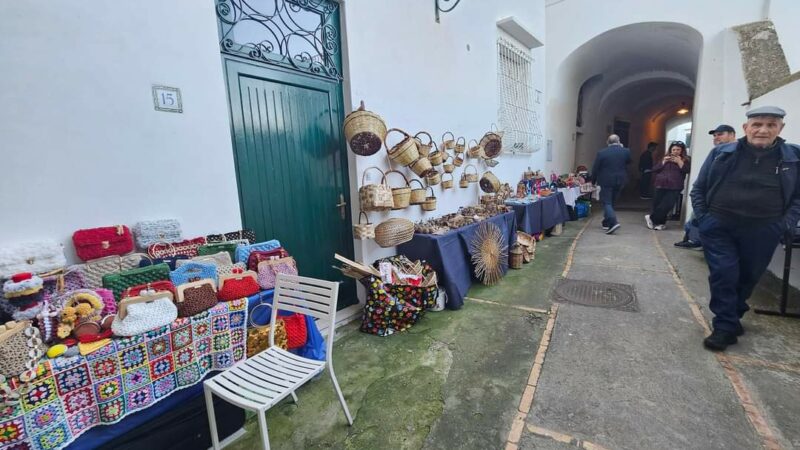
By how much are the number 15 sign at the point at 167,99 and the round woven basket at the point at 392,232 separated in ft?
5.42

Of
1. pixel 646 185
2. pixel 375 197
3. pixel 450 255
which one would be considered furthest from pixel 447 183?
pixel 646 185

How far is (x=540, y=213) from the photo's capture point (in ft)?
18.2

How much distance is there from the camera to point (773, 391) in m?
1.88

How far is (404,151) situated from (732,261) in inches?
101

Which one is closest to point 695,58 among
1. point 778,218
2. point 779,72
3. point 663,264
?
point 779,72

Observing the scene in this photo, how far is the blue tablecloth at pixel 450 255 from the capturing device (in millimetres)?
3164

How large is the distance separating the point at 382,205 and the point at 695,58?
830 cm

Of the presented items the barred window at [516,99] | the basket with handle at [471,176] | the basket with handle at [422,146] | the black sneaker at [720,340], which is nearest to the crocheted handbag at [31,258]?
the basket with handle at [422,146]

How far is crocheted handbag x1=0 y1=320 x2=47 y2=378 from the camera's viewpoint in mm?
1082

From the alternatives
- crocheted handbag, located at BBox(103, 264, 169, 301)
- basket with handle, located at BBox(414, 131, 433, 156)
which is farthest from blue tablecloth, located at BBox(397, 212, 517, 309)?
crocheted handbag, located at BBox(103, 264, 169, 301)

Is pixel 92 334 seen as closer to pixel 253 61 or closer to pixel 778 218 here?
pixel 253 61

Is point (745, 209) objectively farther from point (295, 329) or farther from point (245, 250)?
point (245, 250)

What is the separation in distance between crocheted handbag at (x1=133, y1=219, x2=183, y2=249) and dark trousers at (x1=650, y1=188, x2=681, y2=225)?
741cm

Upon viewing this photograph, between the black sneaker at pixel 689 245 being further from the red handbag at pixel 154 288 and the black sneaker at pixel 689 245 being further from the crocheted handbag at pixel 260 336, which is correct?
the red handbag at pixel 154 288
